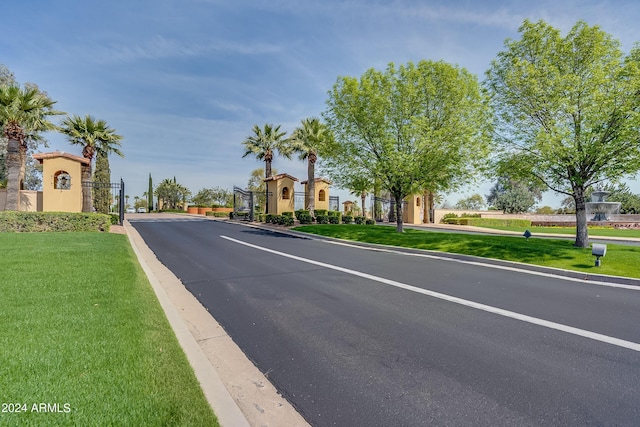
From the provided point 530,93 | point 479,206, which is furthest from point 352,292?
point 479,206

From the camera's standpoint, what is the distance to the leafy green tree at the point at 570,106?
34.5 ft

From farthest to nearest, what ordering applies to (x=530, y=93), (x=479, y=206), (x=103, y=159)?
(x=479, y=206), (x=103, y=159), (x=530, y=93)

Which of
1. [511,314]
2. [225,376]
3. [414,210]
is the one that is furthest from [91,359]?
[414,210]

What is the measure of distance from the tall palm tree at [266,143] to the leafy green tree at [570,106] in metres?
20.2

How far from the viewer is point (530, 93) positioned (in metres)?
11.9

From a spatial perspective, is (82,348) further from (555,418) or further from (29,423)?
(555,418)

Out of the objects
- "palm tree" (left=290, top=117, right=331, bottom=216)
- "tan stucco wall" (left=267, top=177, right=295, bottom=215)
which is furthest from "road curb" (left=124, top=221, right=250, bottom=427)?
"tan stucco wall" (left=267, top=177, right=295, bottom=215)

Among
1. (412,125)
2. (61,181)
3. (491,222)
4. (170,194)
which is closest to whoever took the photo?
(412,125)

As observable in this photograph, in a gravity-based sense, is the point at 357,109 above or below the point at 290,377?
above

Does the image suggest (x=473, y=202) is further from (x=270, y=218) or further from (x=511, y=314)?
(x=511, y=314)

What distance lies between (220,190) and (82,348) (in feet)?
192

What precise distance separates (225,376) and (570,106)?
1402 centimetres

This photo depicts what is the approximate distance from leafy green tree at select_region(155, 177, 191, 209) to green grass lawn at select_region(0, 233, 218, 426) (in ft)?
188

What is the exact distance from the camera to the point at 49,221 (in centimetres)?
1585
